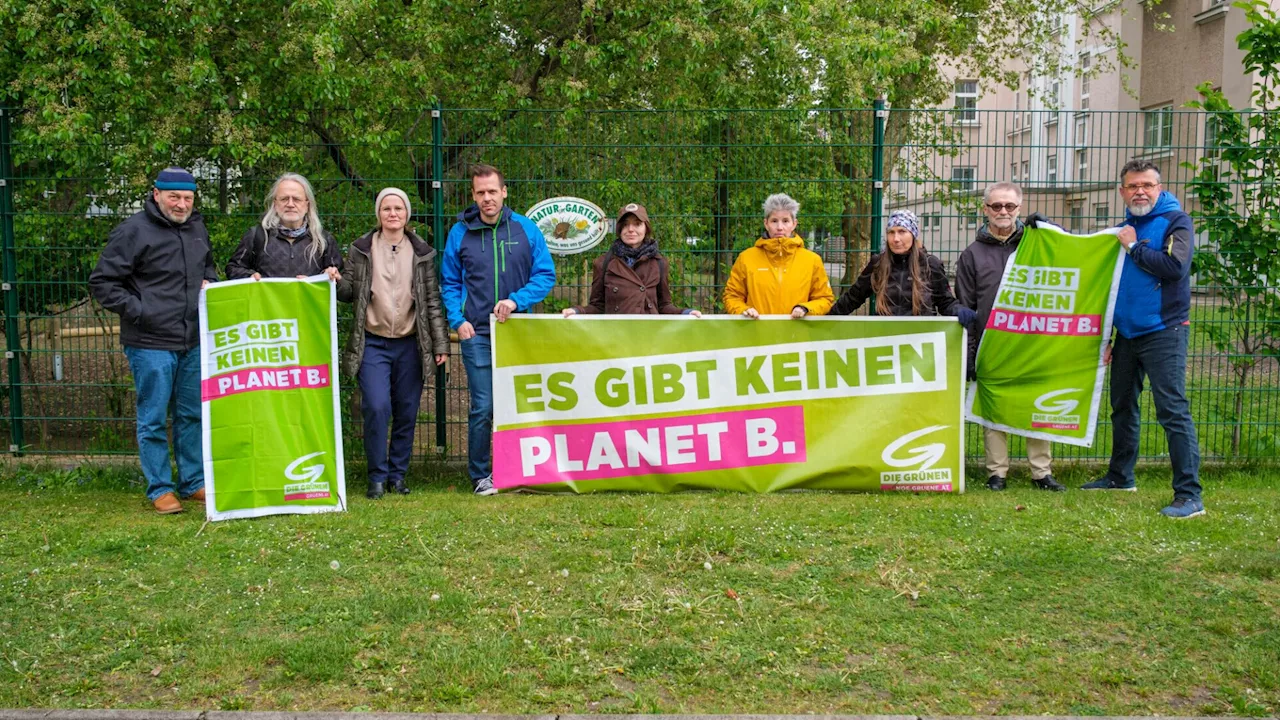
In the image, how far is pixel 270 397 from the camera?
6.74 meters

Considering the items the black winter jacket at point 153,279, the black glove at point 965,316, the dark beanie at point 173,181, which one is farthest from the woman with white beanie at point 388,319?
the black glove at point 965,316

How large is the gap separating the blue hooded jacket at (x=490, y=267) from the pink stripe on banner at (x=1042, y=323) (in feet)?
9.99

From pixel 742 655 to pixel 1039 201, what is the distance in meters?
5.15

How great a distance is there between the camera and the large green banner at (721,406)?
7.15 metres

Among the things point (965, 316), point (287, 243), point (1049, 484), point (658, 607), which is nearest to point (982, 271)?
point (965, 316)

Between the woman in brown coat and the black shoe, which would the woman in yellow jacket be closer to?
the woman in brown coat

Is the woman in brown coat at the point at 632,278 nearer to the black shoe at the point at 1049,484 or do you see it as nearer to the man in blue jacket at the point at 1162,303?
the black shoe at the point at 1049,484

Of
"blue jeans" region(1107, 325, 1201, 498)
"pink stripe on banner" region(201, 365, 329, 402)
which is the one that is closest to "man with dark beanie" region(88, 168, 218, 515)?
"pink stripe on banner" region(201, 365, 329, 402)

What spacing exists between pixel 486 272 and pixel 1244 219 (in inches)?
217

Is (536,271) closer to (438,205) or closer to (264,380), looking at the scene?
(438,205)

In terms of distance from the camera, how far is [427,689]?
157 inches

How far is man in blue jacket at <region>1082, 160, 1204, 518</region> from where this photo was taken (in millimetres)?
6512

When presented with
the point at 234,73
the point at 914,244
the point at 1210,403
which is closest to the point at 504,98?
the point at 234,73

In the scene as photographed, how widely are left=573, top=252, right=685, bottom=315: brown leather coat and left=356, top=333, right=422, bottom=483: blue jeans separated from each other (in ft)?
4.33
